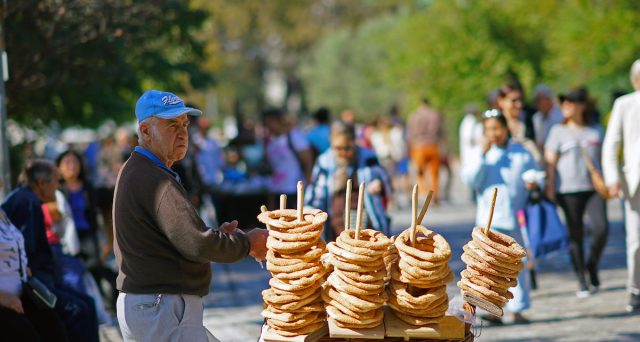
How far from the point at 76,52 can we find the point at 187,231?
6250mm

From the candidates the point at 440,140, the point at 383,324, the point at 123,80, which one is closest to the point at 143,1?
the point at 123,80

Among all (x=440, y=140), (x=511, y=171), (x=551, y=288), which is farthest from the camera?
(x=440, y=140)

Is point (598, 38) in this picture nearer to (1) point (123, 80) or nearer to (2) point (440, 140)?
(2) point (440, 140)

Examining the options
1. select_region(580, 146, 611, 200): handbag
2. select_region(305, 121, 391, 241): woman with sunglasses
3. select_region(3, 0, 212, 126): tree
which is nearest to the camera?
select_region(305, 121, 391, 241): woman with sunglasses

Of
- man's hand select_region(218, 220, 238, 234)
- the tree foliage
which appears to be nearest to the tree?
man's hand select_region(218, 220, 238, 234)

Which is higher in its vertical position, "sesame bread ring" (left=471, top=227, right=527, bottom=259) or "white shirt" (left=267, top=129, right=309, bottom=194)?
"sesame bread ring" (left=471, top=227, right=527, bottom=259)

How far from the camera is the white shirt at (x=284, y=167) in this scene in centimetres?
1387

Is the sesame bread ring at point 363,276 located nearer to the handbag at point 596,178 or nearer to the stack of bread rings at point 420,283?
the stack of bread rings at point 420,283

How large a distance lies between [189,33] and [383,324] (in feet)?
30.5

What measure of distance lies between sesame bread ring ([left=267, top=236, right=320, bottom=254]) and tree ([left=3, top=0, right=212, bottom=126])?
467cm

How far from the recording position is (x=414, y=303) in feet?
16.6

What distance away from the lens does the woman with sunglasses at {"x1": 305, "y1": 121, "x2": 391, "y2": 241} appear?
911cm

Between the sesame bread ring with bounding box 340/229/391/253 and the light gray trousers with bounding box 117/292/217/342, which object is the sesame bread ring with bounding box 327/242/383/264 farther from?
the light gray trousers with bounding box 117/292/217/342

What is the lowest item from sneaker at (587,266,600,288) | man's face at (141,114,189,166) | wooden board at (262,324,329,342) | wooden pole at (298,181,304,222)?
sneaker at (587,266,600,288)
